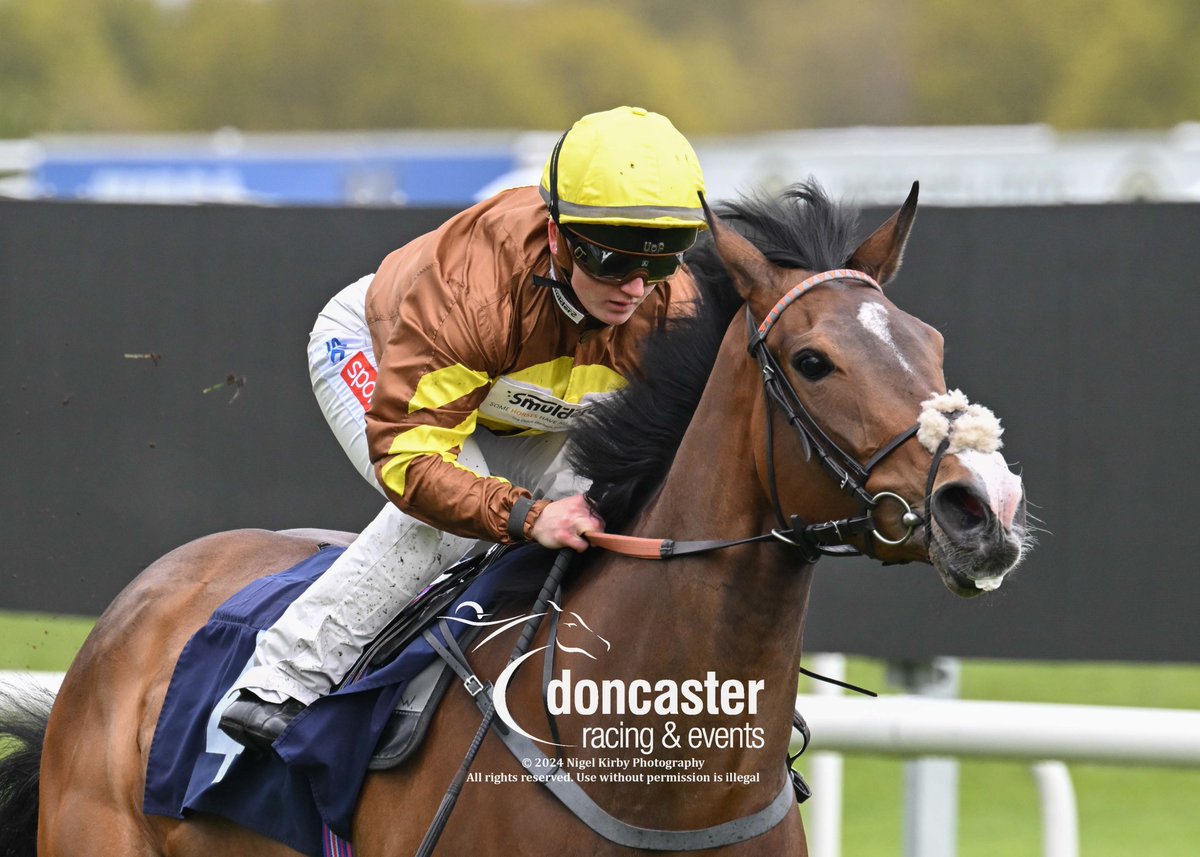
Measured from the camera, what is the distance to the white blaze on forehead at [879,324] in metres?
2.46

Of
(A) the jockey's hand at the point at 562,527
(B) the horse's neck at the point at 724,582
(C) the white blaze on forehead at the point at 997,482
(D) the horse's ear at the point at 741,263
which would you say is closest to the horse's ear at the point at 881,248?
(D) the horse's ear at the point at 741,263

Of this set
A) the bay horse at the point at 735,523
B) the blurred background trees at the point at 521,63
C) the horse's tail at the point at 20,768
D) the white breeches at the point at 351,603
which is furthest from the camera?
the blurred background trees at the point at 521,63

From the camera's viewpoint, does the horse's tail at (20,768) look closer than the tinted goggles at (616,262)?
No

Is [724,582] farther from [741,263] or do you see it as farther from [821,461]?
[741,263]

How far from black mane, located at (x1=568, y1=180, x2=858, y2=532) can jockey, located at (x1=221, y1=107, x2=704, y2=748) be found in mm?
68

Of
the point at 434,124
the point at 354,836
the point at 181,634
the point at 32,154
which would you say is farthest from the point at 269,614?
the point at 434,124

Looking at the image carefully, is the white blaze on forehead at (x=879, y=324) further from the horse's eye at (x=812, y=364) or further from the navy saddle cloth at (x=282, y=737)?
the navy saddle cloth at (x=282, y=737)

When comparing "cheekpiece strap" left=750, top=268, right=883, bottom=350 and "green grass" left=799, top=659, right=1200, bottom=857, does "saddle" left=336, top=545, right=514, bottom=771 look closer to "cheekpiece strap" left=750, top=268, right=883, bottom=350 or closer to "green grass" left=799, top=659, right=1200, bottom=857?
"cheekpiece strap" left=750, top=268, right=883, bottom=350

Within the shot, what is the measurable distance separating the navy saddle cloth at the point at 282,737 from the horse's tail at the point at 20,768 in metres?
0.67

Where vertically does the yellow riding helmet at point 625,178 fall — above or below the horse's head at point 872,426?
above

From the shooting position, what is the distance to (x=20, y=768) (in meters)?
3.88

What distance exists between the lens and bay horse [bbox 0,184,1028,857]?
2.40m

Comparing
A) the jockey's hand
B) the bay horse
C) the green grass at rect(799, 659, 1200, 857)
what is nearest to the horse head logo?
the bay horse

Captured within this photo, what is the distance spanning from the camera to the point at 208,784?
10.4 ft
